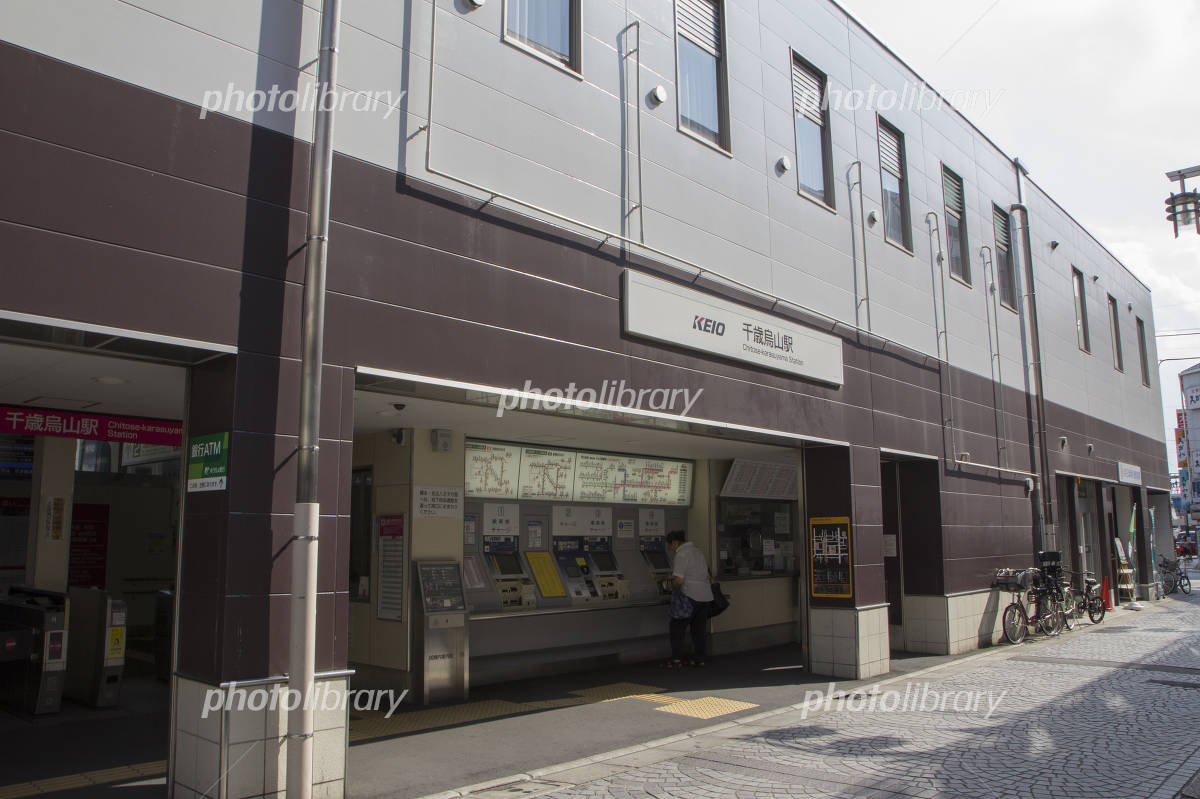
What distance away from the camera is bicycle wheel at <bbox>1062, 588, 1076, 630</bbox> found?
14909 millimetres

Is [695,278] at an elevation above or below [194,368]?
above

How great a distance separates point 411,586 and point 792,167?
6.53m

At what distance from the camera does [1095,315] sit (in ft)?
67.1

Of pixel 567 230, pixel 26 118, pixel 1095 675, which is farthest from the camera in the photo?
pixel 1095 675

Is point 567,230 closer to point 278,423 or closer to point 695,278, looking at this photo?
point 695,278

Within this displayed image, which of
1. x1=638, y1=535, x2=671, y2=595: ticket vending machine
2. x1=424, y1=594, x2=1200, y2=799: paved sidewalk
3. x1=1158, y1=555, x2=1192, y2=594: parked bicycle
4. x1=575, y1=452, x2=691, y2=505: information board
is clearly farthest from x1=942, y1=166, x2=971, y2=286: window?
x1=1158, y1=555, x2=1192, y2=594: parked bicycle

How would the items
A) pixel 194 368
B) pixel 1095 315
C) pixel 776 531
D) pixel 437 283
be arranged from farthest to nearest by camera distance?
pixel 1095 315, pixel 776 531, pixel 437 283, pixel 194 368

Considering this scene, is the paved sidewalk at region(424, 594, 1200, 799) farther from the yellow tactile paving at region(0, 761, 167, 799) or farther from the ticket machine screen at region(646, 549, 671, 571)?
the ticket machine screen at region(646, 549, 671, 571)

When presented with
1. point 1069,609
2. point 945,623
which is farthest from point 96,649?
point 1069,609

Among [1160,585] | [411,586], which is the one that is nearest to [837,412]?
[411,586]

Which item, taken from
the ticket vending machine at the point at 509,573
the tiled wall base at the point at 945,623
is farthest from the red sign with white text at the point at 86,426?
the tiled wall base at the point at 945,623

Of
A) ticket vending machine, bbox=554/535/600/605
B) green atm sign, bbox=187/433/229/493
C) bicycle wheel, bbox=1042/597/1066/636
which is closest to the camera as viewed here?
green atm sign, bbox=187/433/229/493

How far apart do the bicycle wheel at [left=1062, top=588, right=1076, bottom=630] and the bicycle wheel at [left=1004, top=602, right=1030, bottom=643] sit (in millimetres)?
1636

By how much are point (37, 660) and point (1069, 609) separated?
50.2ft
